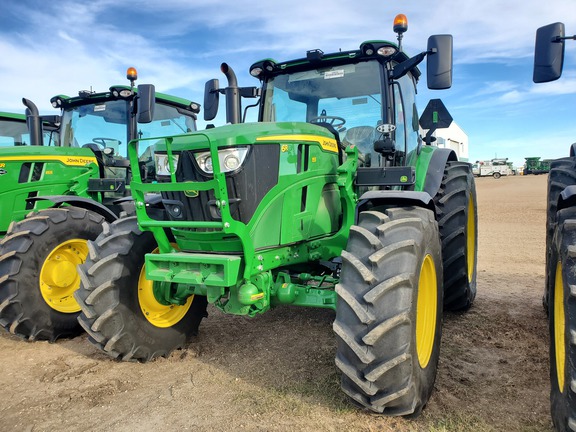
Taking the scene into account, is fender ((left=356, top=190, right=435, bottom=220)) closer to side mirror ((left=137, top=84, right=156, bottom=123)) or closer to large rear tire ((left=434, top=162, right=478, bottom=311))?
large rear tire ((left=434, top=162, right=478, bottom=311))

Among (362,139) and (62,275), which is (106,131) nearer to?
(62,275)

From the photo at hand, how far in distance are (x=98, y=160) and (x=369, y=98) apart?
3978 millimetres

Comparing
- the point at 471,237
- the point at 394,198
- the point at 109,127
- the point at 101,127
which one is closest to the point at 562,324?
the point at 394,198

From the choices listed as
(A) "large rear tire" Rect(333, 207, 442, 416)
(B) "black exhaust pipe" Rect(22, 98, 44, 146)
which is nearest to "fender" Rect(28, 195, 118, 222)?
(B) "black exhaust pipe" Rect(22, 98, 44, 146)

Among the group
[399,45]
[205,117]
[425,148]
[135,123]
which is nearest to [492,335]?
[425,148]

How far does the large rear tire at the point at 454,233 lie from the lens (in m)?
4.50

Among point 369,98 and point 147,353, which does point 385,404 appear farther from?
point 369,98

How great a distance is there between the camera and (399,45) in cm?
412

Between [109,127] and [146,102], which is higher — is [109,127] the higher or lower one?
the lower one

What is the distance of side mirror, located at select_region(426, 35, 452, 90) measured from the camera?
3.51m

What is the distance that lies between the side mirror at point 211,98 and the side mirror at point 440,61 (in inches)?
80.6

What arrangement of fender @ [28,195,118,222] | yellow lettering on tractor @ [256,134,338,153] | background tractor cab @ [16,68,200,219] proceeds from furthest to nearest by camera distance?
background tractor cab @ [16,68,200,219] < fender @ [28,195,118,222] < yellow lettering on tractor @ [256,134,338,153]

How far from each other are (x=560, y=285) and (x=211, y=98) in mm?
3377

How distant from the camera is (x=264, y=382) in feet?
11.5
